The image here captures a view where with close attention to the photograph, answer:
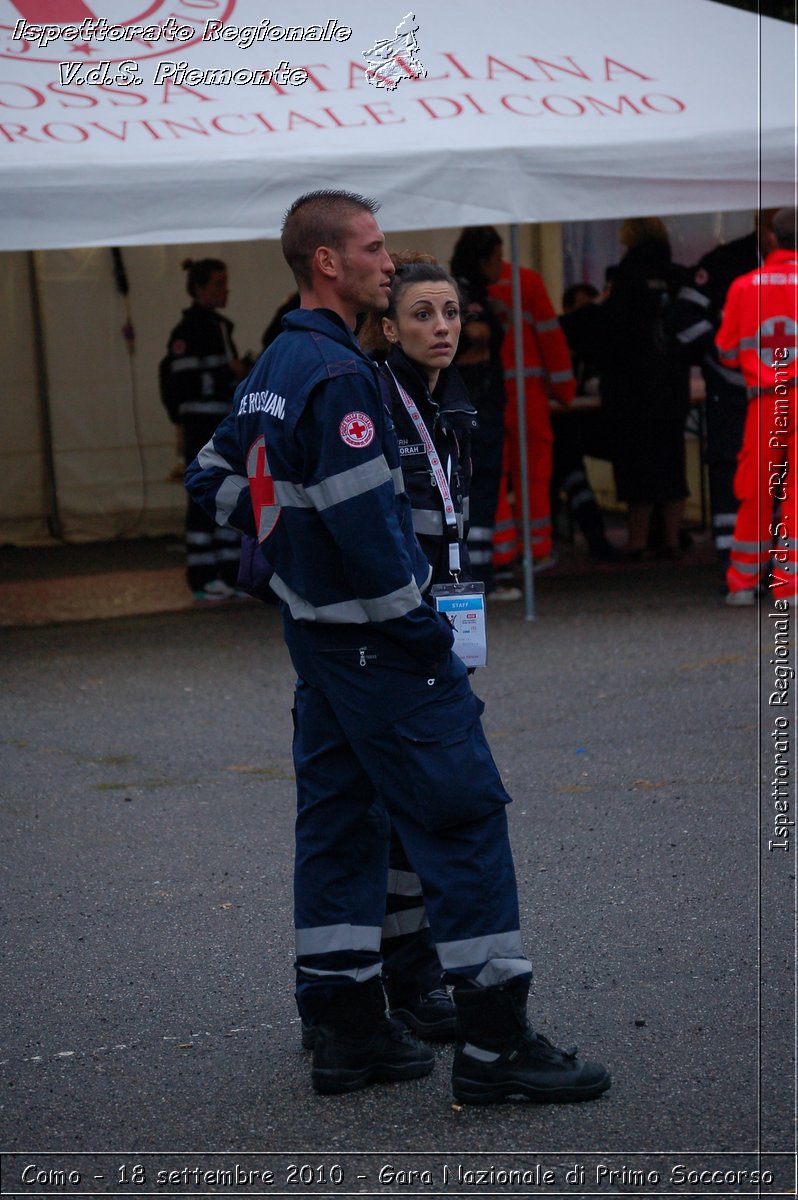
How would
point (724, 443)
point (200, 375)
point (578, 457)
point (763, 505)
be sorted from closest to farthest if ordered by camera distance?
1. point (763, 505)
2. point (724, 443)
3. point (200, 375)
4. point (578, 457)

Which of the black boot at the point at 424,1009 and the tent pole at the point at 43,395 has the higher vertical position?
the tent pole at the point at 43,395

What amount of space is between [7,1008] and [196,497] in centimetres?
144

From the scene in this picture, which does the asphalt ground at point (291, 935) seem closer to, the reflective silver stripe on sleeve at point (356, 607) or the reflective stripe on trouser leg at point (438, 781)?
the reflective stripe on trouser leg at point (438, 781)

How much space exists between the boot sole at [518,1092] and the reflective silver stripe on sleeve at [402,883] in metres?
0.54

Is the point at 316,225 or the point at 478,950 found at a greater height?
the point at 316,225

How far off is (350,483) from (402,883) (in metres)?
1.10

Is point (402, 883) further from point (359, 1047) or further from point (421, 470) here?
point (421, 470)

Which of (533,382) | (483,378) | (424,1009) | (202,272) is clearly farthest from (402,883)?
(202,272)

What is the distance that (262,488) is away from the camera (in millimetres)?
3291

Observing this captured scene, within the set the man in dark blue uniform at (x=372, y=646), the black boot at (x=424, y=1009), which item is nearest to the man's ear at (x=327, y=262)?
the man in dark blue uniform at (x=372, y=646)

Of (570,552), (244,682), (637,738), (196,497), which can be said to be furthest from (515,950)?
(570,552)

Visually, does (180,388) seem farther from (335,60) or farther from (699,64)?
(699,64)

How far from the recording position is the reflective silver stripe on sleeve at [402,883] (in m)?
3.69

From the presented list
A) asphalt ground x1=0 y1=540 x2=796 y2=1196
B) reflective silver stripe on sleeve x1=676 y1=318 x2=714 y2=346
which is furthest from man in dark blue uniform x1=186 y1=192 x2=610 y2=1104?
reflective silver stripe on sleeve x1=676 y1=318 x2=714 y2=346
